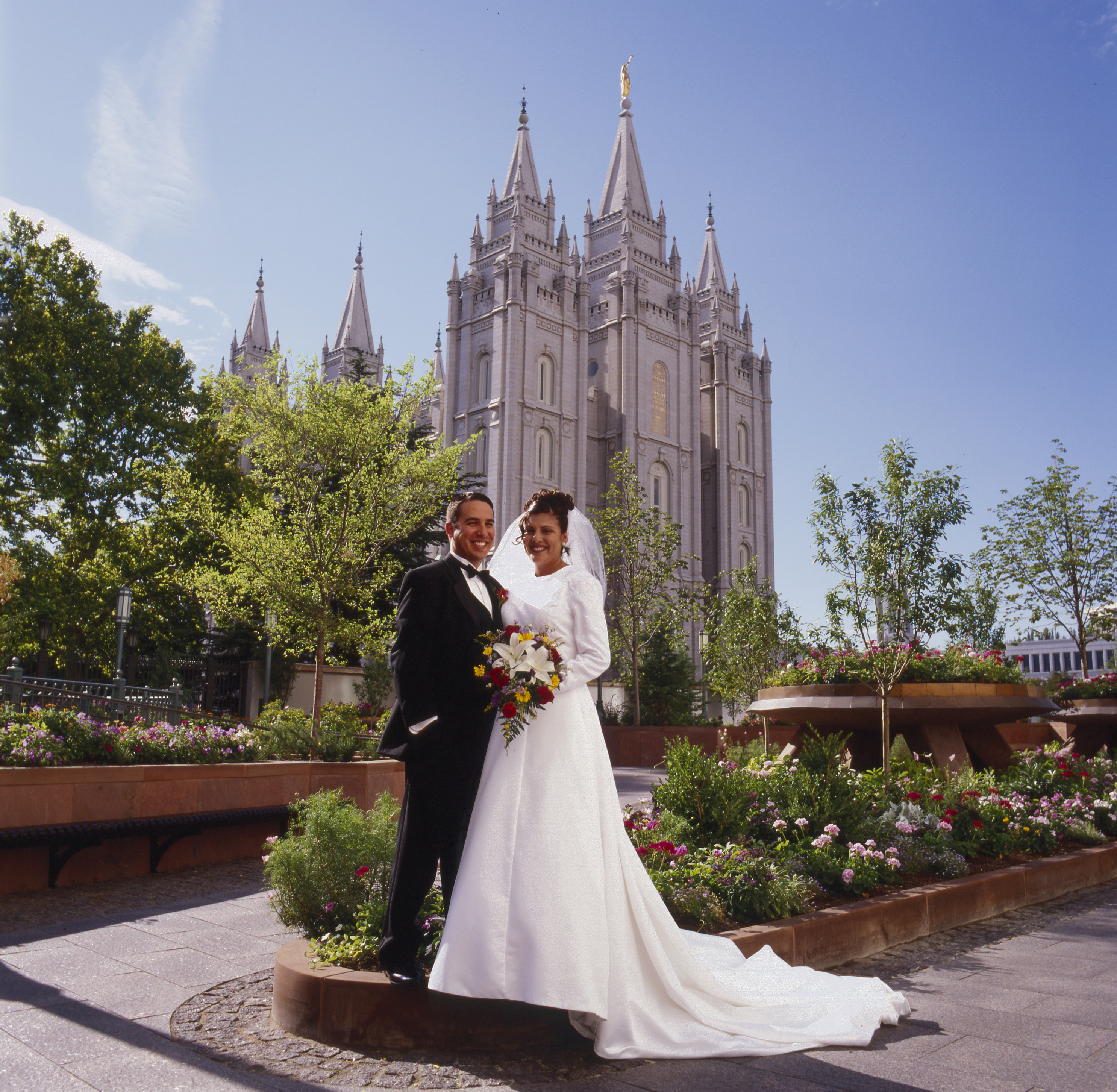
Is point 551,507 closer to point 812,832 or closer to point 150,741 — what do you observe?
point 812,832

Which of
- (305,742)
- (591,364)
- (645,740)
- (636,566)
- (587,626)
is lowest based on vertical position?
(645,740)

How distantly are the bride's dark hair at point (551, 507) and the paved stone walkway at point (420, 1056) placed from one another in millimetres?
2023

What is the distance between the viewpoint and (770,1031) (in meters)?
3.57

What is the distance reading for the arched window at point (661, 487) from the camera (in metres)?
56.5

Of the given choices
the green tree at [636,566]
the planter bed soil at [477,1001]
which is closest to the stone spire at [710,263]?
the green tree at [636,566]

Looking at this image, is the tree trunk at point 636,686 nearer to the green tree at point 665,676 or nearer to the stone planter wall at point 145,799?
the green tree at point 665,676

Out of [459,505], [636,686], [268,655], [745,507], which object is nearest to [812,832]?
[459,505]

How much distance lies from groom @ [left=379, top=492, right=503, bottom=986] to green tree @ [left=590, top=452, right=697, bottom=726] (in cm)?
1995

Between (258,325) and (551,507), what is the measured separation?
69153 millimetres

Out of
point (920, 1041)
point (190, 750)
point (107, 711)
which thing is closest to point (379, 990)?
point (920, 1041)

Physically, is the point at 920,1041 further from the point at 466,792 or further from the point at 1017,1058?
the point at 466,792

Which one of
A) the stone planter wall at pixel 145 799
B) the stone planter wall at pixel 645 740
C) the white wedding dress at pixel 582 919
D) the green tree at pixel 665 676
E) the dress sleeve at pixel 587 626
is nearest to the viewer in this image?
the white wedding dress at pixel 582 919

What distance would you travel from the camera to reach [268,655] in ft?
63.4

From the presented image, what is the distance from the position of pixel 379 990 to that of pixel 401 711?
39.8 inches
